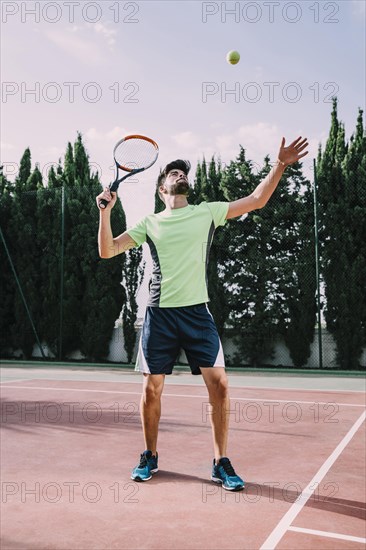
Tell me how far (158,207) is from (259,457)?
8.69m

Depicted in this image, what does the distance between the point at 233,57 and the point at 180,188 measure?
526 cm

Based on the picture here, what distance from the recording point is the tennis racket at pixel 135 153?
2777 mm

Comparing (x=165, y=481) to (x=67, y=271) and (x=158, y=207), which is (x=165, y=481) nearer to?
(x=158, y=207)

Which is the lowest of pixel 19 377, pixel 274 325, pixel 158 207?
pixel 19 377

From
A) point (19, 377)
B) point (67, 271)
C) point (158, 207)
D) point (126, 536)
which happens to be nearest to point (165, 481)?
point (126, 536)

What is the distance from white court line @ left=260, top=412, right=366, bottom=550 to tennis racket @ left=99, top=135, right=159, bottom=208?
2.05 meters

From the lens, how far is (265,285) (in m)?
12.1

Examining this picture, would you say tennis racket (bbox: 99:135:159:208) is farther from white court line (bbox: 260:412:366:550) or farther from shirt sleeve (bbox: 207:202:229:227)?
white court line (bbox: 260:412:366:550)

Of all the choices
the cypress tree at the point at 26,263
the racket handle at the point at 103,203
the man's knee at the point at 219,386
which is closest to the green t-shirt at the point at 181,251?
the racket handle at the point at 103,203

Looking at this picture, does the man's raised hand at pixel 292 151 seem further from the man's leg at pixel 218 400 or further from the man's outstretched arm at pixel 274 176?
the man's leg at pixel 218 400

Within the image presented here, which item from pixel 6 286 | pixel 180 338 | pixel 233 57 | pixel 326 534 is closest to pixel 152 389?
pixel 180 338

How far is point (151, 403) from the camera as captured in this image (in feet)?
7.30

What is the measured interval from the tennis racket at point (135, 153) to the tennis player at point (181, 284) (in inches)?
23.5

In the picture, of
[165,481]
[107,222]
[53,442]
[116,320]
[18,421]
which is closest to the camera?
[107,222]
